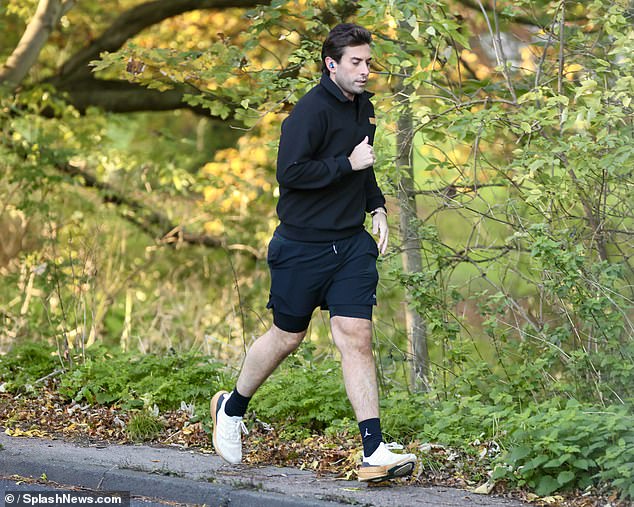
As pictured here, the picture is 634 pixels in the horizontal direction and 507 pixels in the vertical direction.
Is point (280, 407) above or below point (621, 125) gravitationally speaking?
below

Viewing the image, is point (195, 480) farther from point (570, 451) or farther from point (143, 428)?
point (570, 451)

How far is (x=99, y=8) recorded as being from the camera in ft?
48.5

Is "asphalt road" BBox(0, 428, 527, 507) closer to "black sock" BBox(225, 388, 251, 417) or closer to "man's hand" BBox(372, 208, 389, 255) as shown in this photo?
"black sock" BBox(225, 388, 251, 417)

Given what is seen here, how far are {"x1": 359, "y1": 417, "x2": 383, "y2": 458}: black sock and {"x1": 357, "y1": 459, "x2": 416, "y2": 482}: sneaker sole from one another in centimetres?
8

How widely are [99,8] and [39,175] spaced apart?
4915 millimetres

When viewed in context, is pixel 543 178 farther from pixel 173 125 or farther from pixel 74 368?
pixel 173 125

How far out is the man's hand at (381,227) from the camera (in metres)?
5.13

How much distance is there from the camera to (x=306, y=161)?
4.80 m

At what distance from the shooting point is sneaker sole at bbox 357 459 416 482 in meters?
4.73

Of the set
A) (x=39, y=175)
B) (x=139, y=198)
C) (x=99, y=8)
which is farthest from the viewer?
(x=99, y=8)

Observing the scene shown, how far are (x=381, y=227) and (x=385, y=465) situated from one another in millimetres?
1177

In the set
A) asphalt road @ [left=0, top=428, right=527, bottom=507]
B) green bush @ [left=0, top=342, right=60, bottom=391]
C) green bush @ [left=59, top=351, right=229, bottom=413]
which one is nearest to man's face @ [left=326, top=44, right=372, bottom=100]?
asphalt road @ [left=0, top=428, right=527, bottom=507]

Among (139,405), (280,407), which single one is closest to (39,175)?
(139,405)

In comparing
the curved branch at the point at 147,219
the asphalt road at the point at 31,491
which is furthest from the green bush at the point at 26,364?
the curved branch at the point at 147,219
